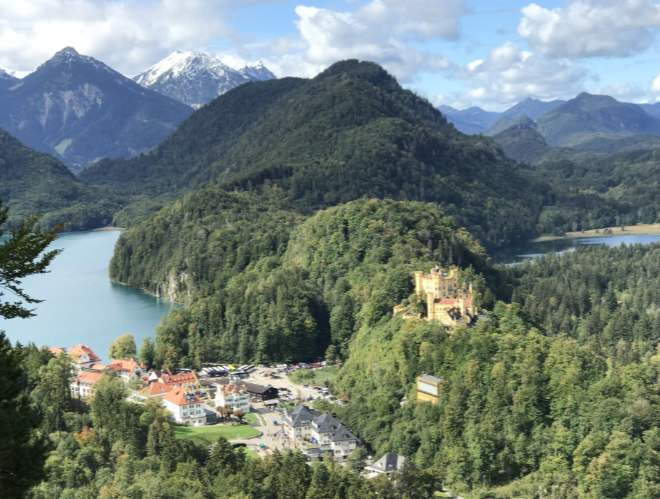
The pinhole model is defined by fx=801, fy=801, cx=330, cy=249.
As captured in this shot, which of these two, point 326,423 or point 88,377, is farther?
point 88,377

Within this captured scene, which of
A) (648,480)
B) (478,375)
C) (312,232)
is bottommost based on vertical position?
(648,480)

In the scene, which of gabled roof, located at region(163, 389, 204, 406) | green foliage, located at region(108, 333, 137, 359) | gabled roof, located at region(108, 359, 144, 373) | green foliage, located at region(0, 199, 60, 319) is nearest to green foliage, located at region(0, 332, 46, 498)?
green foliage, located at region(0, 199, 60, 319)

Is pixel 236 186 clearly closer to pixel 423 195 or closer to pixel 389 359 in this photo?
pixel 423 195

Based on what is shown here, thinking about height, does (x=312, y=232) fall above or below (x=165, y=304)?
above

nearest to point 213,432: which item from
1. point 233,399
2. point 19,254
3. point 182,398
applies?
point 182,398

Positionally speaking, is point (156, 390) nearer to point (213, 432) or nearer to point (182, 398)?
point (182, 398)

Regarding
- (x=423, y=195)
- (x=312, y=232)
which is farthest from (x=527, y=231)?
(x=312, y=232)

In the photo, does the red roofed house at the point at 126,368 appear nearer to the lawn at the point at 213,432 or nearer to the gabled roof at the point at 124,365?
the gabled roof at the point at 124,365
